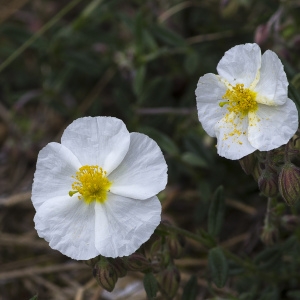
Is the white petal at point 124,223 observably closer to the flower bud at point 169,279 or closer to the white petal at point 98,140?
the white petal at point 98,140

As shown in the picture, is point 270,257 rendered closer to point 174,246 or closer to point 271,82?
point 174,246

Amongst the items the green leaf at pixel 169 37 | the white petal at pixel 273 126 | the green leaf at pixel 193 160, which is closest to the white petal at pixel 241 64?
the white petal at pixel 273 126

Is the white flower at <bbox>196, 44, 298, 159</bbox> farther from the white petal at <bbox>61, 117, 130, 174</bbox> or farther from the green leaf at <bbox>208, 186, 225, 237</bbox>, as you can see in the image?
the green leaf at <bbox>208, 186, 225, 237</bbox>

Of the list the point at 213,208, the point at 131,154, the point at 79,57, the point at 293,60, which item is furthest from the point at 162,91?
the point at 131,154

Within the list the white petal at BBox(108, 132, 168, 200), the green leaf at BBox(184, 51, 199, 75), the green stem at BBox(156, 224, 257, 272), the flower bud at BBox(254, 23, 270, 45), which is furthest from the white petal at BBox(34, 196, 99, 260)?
the green leaf at BBox(184, 51, 199, 75)

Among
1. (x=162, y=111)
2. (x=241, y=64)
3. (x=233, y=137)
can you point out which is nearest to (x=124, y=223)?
Answer: (x=233, y=137)

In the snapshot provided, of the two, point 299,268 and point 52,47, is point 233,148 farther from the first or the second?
point 52,47

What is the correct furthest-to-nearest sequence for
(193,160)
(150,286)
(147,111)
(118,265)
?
1. (147,111)
2. (193,160)
3. (150,286)
4. (118,265)
